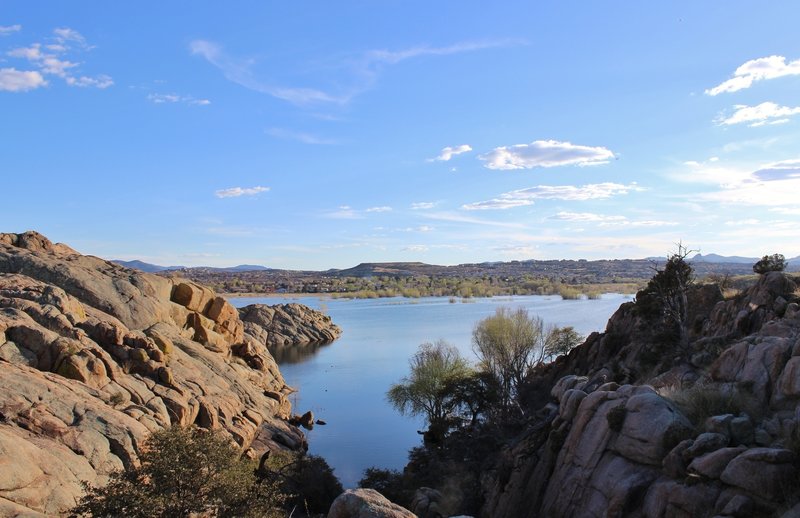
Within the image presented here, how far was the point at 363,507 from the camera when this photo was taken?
1183cm

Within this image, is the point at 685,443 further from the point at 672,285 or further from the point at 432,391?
the point at 432,391

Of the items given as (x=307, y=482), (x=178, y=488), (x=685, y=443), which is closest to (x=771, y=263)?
(x=685, y=443)

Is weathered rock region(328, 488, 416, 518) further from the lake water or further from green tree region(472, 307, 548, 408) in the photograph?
green tree region(472, 307, 548, 408)

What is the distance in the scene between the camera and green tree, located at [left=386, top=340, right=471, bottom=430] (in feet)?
141

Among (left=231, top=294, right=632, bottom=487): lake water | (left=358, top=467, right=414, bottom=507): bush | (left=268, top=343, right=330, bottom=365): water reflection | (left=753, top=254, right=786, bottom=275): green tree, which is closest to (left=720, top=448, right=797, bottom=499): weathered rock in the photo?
(left=358, top=467, right=414, bottom=507): bush

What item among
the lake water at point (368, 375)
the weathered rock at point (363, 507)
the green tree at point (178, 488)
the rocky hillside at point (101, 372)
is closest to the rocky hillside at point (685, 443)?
the weathered rock at point (363, 507)

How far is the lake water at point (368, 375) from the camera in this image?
40906 mm

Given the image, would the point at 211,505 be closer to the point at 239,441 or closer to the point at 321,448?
the point at 239,441

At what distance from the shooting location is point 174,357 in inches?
1296

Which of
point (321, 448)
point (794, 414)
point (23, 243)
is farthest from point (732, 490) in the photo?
point (23, 243)

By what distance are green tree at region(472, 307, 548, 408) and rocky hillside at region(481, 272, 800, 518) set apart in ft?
81.0

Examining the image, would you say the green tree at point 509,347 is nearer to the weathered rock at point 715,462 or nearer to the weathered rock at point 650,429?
the weathered rock at point 650,429

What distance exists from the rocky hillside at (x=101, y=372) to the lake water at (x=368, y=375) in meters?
4.28

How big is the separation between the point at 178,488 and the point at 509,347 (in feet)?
121
